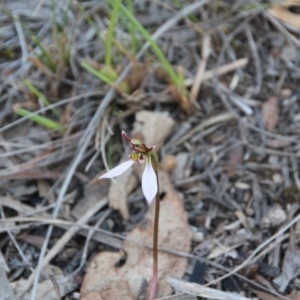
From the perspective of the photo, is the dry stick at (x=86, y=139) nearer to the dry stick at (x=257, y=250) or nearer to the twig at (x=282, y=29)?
the twig at (x=282, y=29)

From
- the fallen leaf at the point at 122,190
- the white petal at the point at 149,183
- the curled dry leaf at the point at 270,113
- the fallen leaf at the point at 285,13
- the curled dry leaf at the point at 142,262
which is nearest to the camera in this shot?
the white petal at the point at 149,183

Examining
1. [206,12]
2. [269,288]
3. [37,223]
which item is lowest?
[269,288]

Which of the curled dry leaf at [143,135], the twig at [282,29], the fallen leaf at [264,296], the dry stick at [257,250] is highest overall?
the twig at [282,29]

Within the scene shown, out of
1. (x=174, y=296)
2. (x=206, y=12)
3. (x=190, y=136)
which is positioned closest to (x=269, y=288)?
(x=174, y=296)

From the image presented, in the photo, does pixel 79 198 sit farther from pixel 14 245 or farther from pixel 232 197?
pixel 232 197

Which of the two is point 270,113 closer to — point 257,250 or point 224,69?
point 224,69

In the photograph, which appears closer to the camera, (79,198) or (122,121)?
(79,198)

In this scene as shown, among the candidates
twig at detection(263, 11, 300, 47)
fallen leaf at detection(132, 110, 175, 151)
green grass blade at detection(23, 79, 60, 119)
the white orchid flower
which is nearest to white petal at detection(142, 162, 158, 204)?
the white orchid flower

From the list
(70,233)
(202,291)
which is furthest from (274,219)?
(70,233)

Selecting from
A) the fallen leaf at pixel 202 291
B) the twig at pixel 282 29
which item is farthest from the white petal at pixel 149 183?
the twig at pixel 282 29
